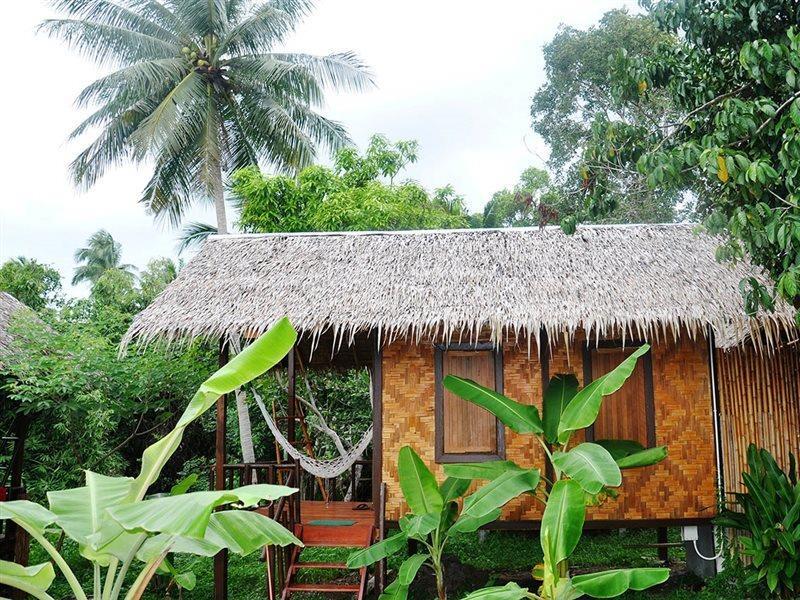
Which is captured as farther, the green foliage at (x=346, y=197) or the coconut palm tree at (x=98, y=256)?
the coconut palm tree at (x=98, y=256)

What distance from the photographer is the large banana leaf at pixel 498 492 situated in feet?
14.3

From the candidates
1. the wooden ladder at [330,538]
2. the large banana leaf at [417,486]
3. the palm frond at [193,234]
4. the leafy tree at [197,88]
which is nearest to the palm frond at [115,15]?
the leafy tree at [197,88]

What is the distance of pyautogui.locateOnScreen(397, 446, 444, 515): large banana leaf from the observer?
4.83 meters

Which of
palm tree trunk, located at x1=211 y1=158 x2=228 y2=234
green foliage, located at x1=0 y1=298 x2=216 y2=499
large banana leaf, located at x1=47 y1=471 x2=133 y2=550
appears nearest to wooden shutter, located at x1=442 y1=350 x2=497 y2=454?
green foliage, located at x1=0 y1=298 x2=216 y2=499

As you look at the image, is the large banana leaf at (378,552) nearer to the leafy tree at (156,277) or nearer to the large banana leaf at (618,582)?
the large banana leaf at (618,582)

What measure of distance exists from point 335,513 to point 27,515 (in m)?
3.83

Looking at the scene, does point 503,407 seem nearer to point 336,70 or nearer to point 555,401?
point 555,401

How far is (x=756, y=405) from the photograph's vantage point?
5.56 m

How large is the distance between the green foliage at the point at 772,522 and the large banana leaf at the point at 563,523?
1645 mm

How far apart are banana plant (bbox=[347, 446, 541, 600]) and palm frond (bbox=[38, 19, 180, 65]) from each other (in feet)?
28.8

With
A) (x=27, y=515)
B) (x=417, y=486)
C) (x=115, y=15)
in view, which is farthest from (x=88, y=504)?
(x=115, y=15)

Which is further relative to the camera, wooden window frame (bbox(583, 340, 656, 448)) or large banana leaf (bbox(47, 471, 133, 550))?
wooden window frame (bbox(583, 340, 656, 448))

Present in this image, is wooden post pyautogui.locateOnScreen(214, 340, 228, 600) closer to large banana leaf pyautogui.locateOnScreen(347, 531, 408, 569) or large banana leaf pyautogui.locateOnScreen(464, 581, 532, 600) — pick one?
large banana leaf pyautogui.locateOnScreen(347, 531, 408, 569)

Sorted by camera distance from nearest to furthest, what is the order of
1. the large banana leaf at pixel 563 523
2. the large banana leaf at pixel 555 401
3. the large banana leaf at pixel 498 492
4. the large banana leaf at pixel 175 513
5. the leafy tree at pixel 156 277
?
the large banana leaf at pixel 175 513 → the large banana leaf at pixel 563 523 → the large banana leaf at pixel 498 492 → the large banana leaf at pixel 555 401 → the leafy tree at pixel 156 277
